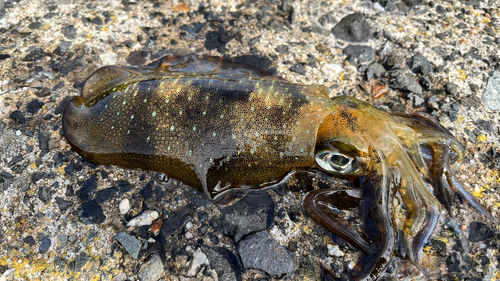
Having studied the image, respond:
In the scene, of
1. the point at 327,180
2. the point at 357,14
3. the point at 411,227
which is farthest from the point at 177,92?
the point at 357,14

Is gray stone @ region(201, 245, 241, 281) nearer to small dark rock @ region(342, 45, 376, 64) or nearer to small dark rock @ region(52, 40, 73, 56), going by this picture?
small dark rock @ region(342, 45, 376, 64)

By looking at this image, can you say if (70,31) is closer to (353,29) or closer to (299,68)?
(299,68)

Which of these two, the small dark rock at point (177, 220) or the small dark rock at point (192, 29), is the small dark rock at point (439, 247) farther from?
the small dark rock at point (192, 29)

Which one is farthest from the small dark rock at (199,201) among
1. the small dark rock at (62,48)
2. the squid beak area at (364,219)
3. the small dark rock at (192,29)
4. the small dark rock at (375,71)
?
the small dark rock at (62,48)

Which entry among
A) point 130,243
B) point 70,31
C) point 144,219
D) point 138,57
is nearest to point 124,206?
point 144,219

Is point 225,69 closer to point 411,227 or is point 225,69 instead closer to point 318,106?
point 318,106

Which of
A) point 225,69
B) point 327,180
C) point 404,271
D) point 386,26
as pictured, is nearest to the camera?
point 404,271
